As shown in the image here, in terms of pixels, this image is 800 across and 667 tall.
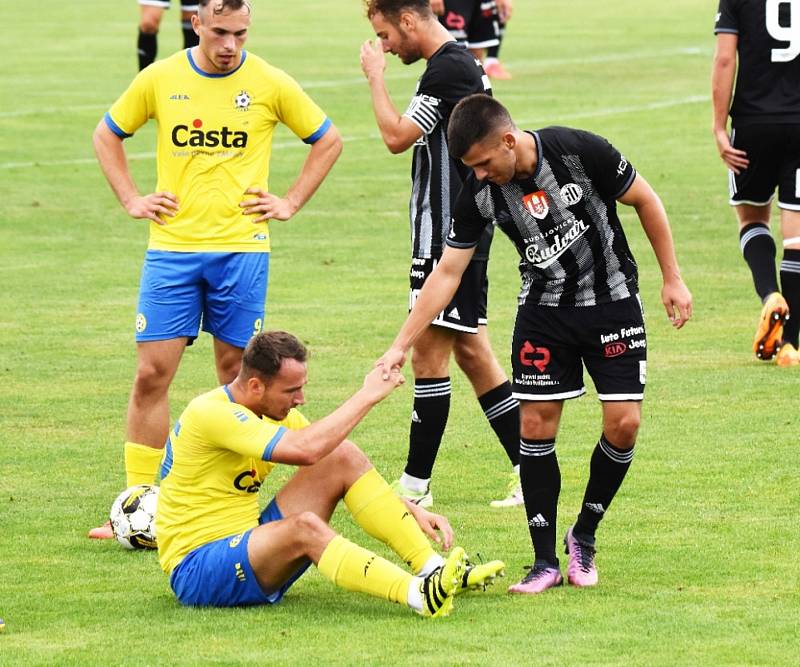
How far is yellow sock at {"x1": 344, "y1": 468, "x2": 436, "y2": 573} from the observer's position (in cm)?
708

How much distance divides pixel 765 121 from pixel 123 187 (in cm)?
482

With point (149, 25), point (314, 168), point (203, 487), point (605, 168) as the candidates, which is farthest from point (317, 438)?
point (149, 25)

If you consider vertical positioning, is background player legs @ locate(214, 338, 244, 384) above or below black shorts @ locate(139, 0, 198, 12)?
above

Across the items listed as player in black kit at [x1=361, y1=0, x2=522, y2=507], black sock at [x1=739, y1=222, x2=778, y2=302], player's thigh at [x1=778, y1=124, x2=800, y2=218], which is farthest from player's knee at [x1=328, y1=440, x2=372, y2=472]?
player's thigh at [x1=778, y1=124, x2=800, y2=218]

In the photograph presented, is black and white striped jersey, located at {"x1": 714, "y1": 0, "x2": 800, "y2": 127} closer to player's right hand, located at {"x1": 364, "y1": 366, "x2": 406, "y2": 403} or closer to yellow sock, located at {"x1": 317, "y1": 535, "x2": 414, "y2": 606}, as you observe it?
player's right hand, located at {"x1": 364, "y1": 366, "x2": 406, "y2": 403}

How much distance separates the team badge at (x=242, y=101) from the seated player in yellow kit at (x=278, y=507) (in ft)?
6.18

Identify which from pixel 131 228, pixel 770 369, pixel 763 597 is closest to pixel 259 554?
pixel 763 597

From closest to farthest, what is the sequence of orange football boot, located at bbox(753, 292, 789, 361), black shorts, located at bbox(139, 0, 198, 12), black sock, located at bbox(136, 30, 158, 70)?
1. orange football boot, located at bbox(753, 292, 789, 361)
2. black shorts, located at bbox(139, 0, 198, 12)
3. black sock, located at bbox(136, 30, 158, 70)

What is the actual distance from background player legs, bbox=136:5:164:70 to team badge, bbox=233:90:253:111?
1466 centimetres

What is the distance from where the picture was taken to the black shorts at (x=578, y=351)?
7.20 m

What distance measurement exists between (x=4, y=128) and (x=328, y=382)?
41.5ft

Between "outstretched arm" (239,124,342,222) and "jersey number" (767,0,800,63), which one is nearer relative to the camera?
"outstretched arm" (239,124,342,222)

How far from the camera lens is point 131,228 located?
17453 millimetres

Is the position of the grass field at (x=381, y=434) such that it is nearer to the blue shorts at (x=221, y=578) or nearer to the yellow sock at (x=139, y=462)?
the blue shorts at (x=221, y=578)
